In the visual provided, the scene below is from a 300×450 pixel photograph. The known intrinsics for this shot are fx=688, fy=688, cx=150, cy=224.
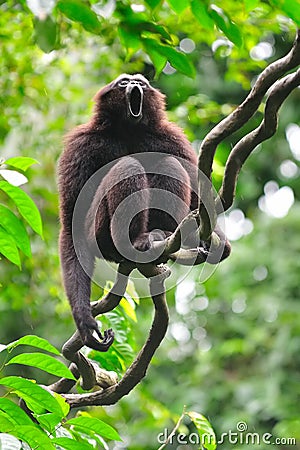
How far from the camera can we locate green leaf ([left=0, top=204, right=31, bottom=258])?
183 centimetres

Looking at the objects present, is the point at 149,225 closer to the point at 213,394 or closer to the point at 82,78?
the point at 82,78

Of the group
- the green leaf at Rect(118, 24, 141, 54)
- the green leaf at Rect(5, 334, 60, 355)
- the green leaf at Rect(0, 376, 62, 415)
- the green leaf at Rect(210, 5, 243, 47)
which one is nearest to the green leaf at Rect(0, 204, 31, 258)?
the green leaf at Rect(5, 334, 60, 355)

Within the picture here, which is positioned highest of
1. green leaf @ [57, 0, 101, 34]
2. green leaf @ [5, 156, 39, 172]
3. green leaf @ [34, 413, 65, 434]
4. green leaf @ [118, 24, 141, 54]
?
green leaf @ [57, 0, 101, 34]

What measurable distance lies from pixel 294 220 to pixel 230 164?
5.39 meters

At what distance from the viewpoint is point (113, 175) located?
263cm

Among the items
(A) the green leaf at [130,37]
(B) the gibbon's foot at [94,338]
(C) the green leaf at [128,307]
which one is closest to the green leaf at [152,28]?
(A) the green leaf at [130,37]

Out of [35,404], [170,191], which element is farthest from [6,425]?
[170,191]

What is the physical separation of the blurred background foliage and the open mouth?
0.72m

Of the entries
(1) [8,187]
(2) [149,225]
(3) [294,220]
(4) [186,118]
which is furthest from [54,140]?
(1) [8,187]

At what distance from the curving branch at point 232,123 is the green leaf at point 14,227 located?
48 cm

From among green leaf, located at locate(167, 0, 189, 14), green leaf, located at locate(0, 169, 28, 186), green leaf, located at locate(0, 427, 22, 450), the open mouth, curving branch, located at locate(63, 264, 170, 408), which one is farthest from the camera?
the open mouth

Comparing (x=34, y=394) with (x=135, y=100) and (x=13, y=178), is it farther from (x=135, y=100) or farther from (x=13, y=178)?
(x=135, y=100)

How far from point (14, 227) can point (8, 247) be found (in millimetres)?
59

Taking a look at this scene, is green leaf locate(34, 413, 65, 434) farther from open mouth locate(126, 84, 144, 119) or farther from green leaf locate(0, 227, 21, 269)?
open mouth locate(126, 84, 144, 119)
